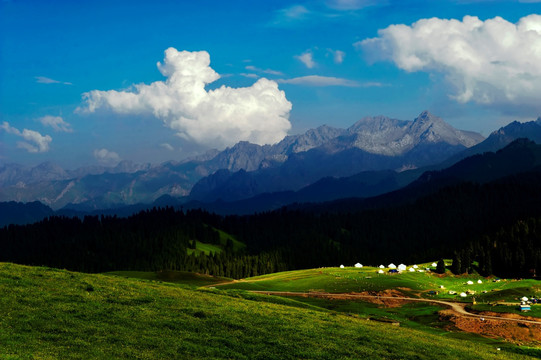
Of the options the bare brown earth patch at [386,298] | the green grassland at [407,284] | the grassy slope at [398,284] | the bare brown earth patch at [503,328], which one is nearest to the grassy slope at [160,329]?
the bare brown earth patch at [503,328]

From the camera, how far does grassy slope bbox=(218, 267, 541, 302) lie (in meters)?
129

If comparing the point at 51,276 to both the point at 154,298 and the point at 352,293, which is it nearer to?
the point at 154,298

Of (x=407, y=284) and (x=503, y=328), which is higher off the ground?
(x=407, y=284)

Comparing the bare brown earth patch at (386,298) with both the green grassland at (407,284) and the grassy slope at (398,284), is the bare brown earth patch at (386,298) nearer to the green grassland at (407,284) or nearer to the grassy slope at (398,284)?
the green grassland at (407,284)

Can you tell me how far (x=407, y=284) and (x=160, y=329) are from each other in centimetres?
11654

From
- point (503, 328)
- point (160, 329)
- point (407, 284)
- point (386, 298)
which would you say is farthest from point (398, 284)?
point (160, 329)

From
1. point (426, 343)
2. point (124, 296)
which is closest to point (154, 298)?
point (124, 296)

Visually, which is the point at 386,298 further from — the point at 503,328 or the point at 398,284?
the point at 503,328

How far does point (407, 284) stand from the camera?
148125mm

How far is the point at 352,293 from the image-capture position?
134625 millimetres

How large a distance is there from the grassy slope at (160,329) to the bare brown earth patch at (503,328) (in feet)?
66.7

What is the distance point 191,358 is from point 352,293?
10104cm

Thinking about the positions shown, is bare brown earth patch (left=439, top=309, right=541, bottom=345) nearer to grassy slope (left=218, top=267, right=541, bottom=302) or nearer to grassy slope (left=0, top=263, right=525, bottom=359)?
grassy slope (left=0, top=263, right=525, bottom=359)

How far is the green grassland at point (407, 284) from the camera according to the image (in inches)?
5049
